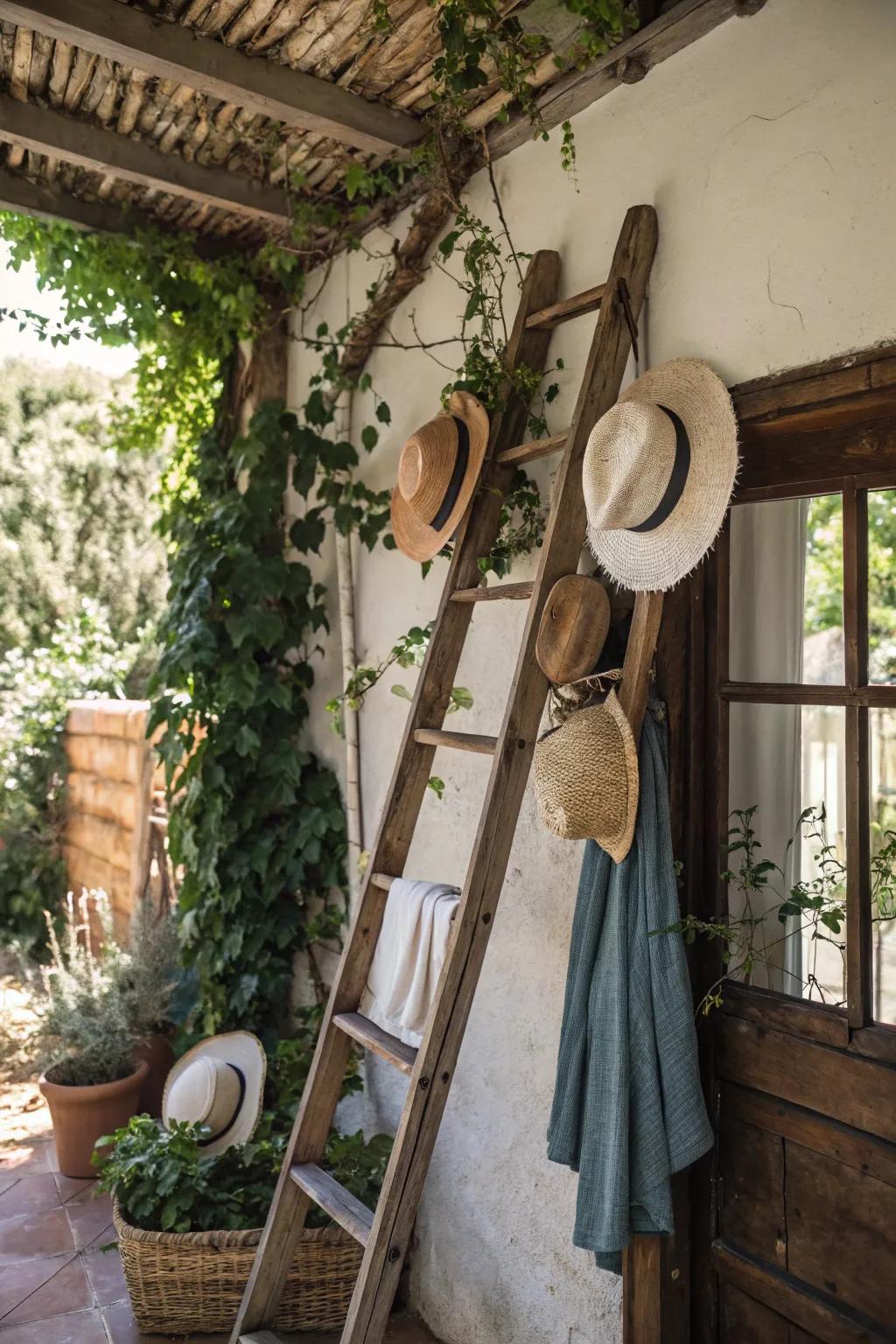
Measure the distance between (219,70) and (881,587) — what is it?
1.99 metres

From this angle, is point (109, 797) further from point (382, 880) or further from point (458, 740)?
point (458, 740)

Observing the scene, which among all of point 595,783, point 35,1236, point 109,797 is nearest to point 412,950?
point 595,783

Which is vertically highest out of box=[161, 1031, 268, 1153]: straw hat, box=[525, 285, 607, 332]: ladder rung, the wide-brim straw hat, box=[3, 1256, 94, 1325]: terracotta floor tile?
box=[525, 285, 607, 332]: ladder rung

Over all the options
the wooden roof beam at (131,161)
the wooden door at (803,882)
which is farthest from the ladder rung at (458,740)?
the wooden roof beam at (131,161)

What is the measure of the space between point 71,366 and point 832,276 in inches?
311

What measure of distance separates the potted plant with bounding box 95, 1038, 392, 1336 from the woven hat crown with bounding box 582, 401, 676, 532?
1813mm

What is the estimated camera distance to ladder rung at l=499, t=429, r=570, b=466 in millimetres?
2266

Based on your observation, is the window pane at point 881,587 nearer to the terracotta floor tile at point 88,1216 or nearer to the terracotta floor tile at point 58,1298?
the terracotta floor tile at point 58,1298

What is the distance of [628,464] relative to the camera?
192 centimetres

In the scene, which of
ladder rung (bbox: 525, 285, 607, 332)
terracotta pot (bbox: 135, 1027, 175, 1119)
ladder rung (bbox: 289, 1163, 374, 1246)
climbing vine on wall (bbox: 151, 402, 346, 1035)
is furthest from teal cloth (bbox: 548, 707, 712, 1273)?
terracotta pot (bbox: 135, 1027, 175, 1119)

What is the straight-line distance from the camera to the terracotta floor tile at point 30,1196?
336cm

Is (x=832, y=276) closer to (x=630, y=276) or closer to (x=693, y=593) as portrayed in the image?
(x=630, y=276)

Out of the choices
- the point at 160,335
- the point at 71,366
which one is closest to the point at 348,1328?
the point at 160,335

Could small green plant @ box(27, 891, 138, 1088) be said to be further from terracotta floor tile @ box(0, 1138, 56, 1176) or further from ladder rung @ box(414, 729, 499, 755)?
ladder rung @ box(414, 729, 499, 755)
